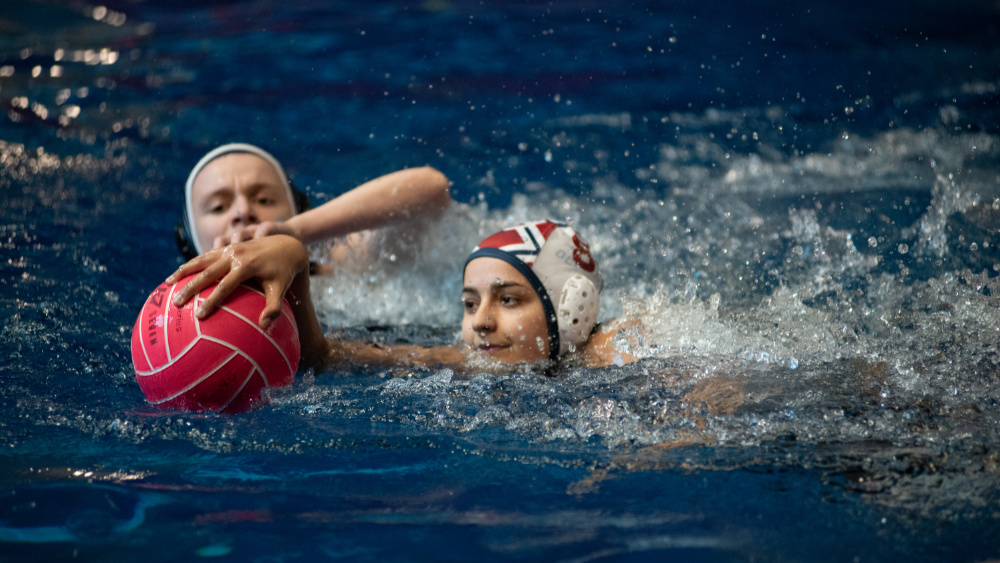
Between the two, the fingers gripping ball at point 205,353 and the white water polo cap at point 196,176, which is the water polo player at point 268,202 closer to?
the white water polo cap at point 196,176

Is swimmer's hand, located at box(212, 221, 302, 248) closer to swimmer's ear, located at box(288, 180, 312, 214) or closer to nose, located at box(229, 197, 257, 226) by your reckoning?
nose, located at box(229, 197, 257, 226)

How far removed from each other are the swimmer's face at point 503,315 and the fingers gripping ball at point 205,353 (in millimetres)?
883

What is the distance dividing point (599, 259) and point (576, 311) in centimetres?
160

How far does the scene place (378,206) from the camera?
3.94m

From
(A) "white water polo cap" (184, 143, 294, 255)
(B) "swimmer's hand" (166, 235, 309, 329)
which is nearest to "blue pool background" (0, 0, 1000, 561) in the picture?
(B) "swimmer's hand" (166, 235, 309, 329)

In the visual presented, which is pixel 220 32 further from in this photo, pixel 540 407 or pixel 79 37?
pixel 540 407

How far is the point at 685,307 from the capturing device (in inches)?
137

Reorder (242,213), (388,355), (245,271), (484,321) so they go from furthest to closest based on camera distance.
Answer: (242,213), (388,355), (484,321), (245,271)

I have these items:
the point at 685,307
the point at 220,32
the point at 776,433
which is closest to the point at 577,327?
the point at 685,307

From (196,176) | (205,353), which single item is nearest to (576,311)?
(205,353)

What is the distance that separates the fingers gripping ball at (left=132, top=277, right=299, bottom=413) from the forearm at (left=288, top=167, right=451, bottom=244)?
3.57 feet

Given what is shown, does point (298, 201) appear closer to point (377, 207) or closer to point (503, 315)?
point (377, 207)

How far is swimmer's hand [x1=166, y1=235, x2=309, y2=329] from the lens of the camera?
7.88 ft

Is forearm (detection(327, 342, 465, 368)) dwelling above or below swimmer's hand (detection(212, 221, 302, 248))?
below
